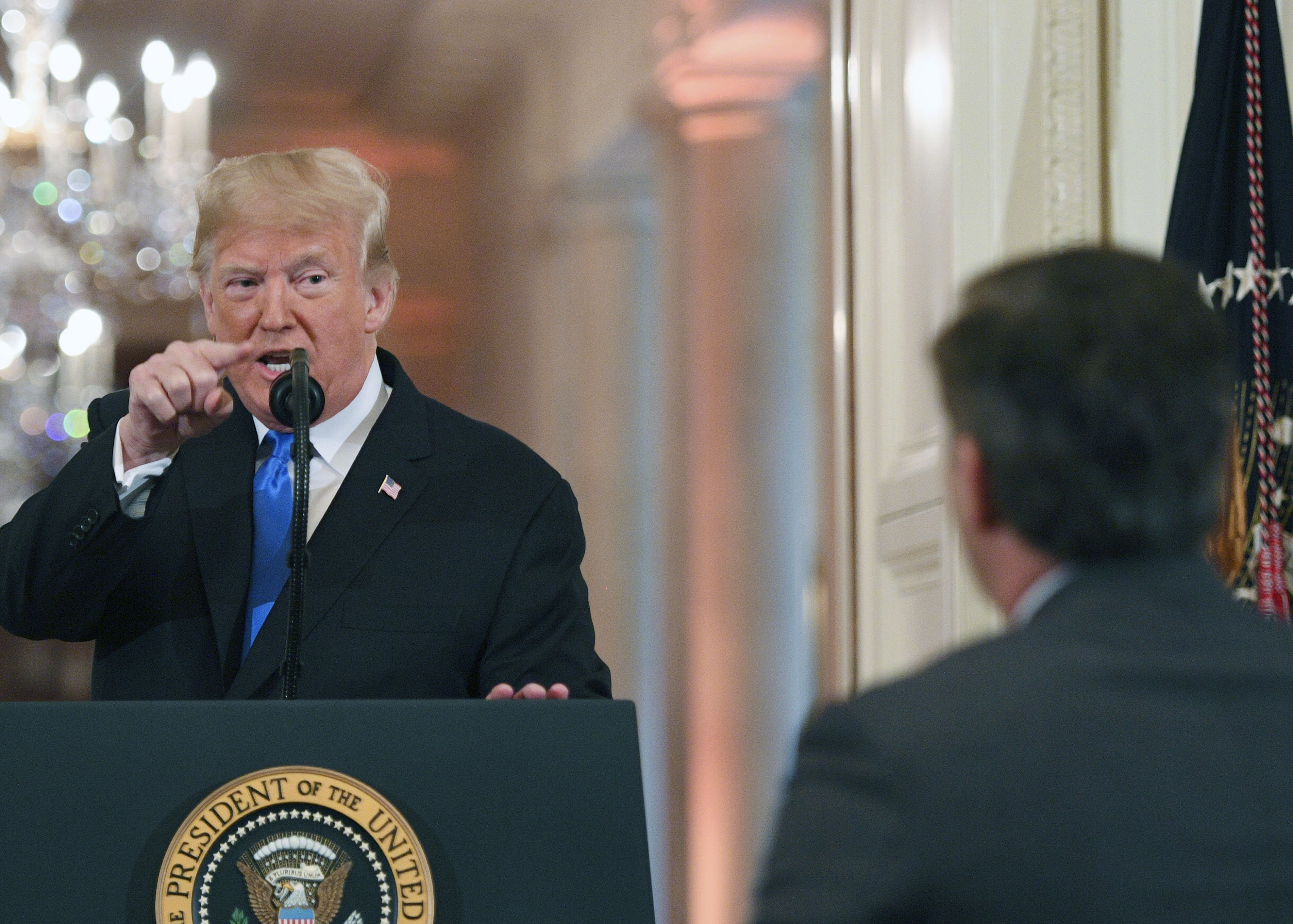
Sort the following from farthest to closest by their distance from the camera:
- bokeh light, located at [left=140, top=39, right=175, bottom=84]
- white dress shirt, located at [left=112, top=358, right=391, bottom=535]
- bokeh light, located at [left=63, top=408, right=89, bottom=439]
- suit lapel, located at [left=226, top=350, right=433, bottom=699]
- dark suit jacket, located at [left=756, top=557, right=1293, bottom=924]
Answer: bokeh light, located at [left=63, top=408, right=89, bottom=439] < bokeh light, located at [left=140, top=39, right=175, bottom=84] < white dress shirt, located at [left=112, top=358, right=391, bottom=535] < suit lapel, located at [left=226, top=350, right=433, bottom=699] < dark suit jacket, located at [left=756, top=557, right=1293, bottom=924]

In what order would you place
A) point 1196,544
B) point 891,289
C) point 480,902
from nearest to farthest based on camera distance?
point 1196,544
point 480,902
point 891,289

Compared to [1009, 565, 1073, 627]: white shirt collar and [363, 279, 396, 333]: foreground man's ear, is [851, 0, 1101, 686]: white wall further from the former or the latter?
[1009, 565, 1073, 627]: white shirt collar

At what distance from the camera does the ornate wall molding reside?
2801 mm

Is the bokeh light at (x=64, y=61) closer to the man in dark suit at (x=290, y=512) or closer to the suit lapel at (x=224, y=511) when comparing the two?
the man in dark suit at (x=290, y=512)

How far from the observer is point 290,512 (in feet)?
6.16

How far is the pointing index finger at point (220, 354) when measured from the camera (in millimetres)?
1520

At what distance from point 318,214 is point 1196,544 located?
4.48 feet

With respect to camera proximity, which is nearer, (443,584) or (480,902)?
(480,902)

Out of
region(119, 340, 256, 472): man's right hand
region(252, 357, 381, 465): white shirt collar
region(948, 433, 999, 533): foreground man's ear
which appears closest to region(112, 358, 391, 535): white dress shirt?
region(252, 357, 381, 465): white shirt collar

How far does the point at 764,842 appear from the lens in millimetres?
4508

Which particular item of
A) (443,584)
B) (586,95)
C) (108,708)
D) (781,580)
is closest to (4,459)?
(586,95)

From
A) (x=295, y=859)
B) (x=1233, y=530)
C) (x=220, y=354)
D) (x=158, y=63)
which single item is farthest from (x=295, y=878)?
(x=158, y=63)

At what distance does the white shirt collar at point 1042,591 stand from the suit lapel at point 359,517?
894mm

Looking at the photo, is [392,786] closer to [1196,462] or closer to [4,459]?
[1196,462]
